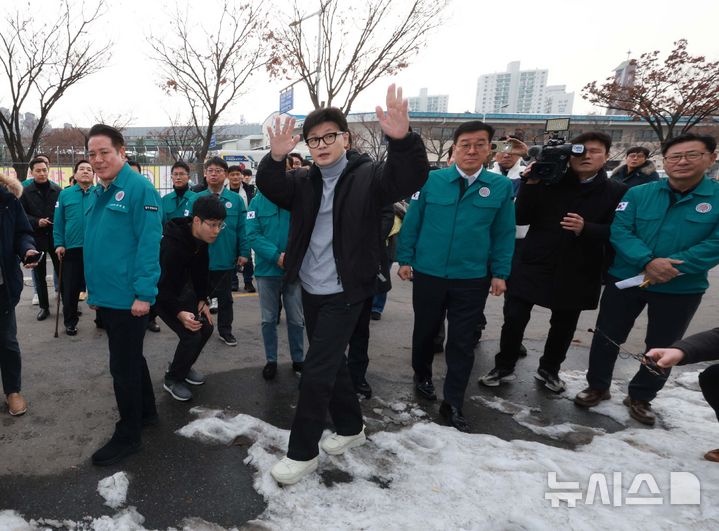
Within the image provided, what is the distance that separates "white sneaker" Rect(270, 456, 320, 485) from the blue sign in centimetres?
1258

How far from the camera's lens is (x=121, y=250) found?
2.36 m

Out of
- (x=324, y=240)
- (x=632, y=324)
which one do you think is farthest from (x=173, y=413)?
(x=632, y=324)

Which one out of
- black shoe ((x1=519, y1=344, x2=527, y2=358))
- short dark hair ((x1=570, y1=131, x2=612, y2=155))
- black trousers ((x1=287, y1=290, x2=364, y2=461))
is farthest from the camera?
black shoe ((x1=519, y1=344, x2=527, y2=358))

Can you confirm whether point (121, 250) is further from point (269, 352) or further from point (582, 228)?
point (582, 228)

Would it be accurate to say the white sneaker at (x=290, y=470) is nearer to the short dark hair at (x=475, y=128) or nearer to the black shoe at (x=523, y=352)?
the short dark hair at (x=475, y=128)

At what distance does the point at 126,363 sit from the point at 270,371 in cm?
136

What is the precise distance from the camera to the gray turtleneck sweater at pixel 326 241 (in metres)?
2.30

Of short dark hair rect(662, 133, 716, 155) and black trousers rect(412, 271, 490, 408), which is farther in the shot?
black trousers rect(412, 271, 490, 408)

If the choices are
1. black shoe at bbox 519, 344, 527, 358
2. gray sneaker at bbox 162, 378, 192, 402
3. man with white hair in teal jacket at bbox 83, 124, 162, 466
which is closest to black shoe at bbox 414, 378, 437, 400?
black shoe at bbox 519, 344, 527, 358

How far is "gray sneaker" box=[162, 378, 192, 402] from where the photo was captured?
318cm

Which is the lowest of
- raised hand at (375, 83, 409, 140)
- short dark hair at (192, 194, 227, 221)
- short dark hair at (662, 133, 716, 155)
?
short dark hair at (192, 194, 227, 221)

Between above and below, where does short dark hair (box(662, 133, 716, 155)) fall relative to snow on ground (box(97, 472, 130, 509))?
above

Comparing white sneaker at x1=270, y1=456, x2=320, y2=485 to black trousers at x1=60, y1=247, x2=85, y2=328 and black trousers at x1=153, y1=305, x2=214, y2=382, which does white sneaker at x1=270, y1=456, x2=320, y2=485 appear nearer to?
black trousers at x1=153, y1=305, x2=214, y2=382

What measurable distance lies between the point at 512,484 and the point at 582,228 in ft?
→ 6.29
